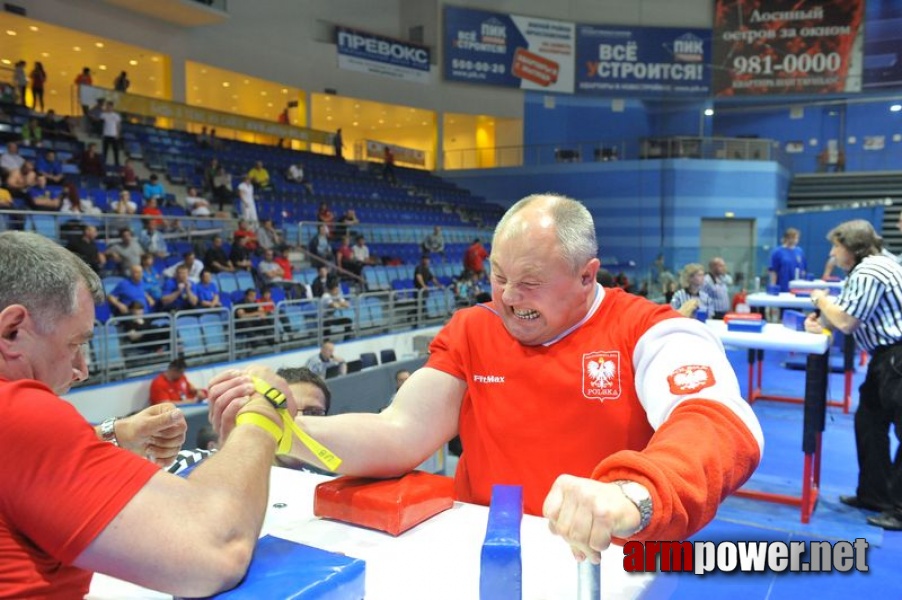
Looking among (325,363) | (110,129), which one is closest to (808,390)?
(325,363)

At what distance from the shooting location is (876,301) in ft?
13.0

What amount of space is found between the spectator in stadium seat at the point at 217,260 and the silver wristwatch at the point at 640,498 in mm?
8847

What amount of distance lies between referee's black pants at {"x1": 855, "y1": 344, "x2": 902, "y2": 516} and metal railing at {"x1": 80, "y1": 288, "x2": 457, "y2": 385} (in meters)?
5.68

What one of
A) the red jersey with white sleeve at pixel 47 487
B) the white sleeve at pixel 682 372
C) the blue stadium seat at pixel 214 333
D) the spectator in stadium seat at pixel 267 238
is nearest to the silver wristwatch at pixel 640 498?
the white sleeve at pixel 682 372

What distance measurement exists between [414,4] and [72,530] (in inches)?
862

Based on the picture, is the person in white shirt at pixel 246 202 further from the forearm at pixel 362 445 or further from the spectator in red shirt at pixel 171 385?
the forearm at pixel 362 445

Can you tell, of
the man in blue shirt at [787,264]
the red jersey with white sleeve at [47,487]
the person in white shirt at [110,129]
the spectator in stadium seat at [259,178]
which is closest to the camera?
the red jersey with white sleeve at [47,487]

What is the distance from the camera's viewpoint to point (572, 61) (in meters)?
21.8

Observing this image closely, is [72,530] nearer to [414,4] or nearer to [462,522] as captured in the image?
[462,522]

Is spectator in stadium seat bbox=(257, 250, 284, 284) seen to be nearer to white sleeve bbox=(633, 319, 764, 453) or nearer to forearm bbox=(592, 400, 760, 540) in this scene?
white sleeve bbox=(633, 319, 764, 453)

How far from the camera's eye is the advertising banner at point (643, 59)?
21484 mm

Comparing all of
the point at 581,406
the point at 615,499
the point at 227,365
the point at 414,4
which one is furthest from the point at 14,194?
the point at 414,4

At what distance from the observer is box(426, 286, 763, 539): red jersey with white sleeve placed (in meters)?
1.35

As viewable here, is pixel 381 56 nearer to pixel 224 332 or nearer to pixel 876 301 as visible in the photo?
pixel 224 332
